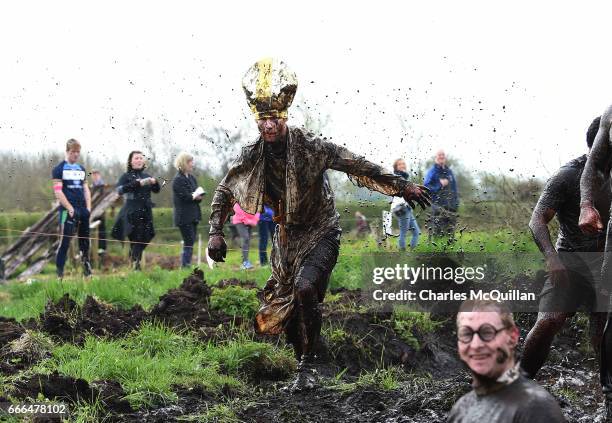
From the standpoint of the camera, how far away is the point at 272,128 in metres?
7.20

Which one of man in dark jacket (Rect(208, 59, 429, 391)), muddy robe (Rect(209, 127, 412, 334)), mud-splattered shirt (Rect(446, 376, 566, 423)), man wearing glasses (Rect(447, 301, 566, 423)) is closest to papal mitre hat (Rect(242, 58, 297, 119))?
man in dark jacket (Rect(208, 59, 429, 391))

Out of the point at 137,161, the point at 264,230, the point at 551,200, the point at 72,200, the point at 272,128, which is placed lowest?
the point at 264,230

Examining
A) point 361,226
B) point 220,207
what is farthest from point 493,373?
point 361,226

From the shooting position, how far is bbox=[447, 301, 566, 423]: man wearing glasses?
2.98m

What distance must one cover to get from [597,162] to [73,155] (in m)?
7.17

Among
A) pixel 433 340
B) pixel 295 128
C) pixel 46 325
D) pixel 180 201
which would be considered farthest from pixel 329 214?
pixel 180 201

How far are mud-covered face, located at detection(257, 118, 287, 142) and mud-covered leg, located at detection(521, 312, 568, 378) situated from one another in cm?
245

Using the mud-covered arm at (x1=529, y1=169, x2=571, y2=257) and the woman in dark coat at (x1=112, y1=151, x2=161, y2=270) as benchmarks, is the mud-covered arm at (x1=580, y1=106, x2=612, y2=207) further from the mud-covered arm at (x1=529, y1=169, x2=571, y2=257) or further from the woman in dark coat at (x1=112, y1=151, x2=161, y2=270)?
the woman in dark coat at (x1=112, y1=151, x2=161, y2=270)

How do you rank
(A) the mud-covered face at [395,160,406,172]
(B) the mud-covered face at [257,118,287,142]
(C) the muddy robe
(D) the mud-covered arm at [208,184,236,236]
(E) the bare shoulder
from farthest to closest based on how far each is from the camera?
(A) the mud-covered face at [395,160,406,172] → (D) the mud-covered arm at [208,184,236,236] → (C) the muddy robe → (B) the mud-covered face at [257,118,287,142] → (E) the bare shoulder

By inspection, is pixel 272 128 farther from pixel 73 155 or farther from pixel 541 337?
pixel 73 155

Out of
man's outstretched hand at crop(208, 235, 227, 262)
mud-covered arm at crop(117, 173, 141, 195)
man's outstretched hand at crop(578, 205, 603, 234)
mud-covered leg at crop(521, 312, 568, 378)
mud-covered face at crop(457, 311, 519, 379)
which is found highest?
mud-covered arm at crop(117, 173, 141, 195)

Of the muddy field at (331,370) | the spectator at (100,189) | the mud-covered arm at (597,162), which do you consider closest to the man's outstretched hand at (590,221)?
the mud-covered arm at (597,162)

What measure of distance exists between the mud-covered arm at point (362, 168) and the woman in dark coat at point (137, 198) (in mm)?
4833

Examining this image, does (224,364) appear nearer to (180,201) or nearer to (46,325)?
(46,325)
